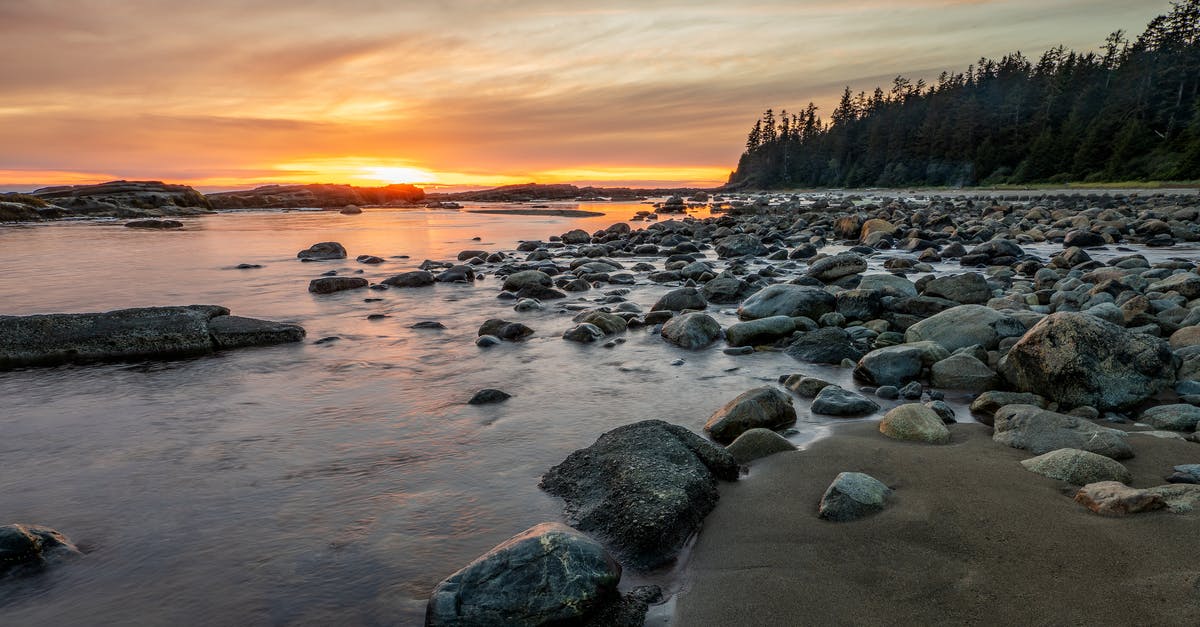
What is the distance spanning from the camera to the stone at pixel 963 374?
5.62 metres

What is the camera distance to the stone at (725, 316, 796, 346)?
7.66m

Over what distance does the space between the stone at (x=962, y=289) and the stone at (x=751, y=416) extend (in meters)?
5.73

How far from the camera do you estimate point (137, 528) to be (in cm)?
356

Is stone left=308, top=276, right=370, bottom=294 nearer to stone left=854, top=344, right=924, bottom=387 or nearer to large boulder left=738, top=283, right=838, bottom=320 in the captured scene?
large boulder left=738, top=283, right=838, bottom=320

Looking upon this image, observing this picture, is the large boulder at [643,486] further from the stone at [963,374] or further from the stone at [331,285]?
the stone at [331,285]

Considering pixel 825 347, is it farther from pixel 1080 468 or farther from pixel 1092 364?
pixel 1080 468

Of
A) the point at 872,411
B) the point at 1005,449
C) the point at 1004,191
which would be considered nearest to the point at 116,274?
the point at 872,411

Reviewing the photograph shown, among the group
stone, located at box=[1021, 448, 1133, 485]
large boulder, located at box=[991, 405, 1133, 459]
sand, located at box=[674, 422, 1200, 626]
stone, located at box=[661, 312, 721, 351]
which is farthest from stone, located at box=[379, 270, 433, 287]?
stone, located at box=[1021, 448, 1133, 485]

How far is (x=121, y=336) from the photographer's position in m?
7.62

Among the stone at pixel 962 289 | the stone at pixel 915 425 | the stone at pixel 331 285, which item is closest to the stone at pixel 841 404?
the stone at pixel 915 425

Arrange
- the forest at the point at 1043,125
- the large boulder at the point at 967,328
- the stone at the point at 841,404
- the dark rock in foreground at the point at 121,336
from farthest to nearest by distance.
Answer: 1. the forest at the point at 1043,125
2. the dark rock in foreground at the point at 121,336
3. the large boulder at the point at 967,328
4. the stone at the point at 841,404

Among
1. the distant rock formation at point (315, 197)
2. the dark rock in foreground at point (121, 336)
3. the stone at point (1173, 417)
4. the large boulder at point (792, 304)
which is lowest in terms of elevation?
the stone at point (1173, 417)

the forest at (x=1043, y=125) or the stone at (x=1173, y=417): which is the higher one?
the forest at (x=1043, y=125)

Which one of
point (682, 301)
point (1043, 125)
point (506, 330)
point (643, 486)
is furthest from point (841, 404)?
point (1043, 125)
